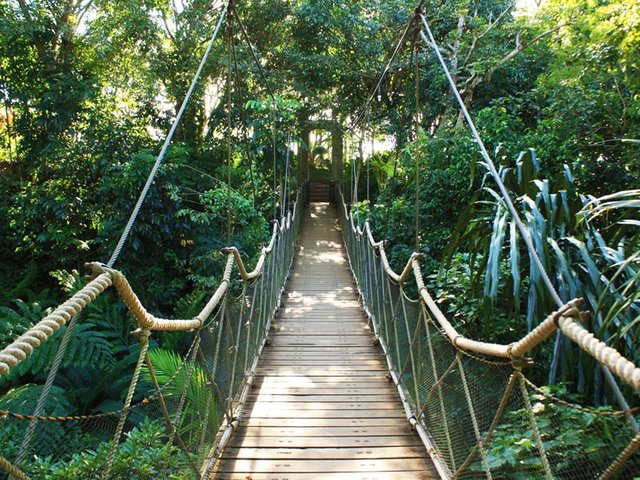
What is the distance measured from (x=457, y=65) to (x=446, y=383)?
5954 millimetres

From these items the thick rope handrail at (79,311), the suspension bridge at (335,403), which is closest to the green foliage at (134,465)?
the suspension bridge at (335,403)

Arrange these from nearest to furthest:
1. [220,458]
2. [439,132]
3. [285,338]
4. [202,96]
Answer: [220,458]
[285,338]
[439,132]
[202,96]

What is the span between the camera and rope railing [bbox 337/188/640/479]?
949mm

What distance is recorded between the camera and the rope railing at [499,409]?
0.95 metres

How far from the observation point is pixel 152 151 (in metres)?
5.77

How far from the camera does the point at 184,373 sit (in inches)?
89.4

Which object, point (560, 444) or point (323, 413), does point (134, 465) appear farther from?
point (560, 444)

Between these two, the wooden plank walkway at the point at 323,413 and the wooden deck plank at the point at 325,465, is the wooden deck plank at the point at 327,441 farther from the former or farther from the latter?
the wooden deck plank at the point at 325,465

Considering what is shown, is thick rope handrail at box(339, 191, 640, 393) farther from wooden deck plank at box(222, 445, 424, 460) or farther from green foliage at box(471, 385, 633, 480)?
wooden deck plank at box(222, 445, 424, 460)

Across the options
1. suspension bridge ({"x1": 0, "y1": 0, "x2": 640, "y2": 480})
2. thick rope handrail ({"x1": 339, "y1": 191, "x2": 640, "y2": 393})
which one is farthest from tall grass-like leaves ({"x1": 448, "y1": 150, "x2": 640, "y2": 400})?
thick rope handrail ({"x1": 339, "y1": 191, "x2": 640, "y2": 393})

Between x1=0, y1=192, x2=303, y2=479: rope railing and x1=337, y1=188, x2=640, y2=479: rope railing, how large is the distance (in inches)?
32.3

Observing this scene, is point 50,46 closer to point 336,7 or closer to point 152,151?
point 152,151

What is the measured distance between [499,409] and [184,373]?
1529 millimetres

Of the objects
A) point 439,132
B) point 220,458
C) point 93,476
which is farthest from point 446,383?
point 439,132
